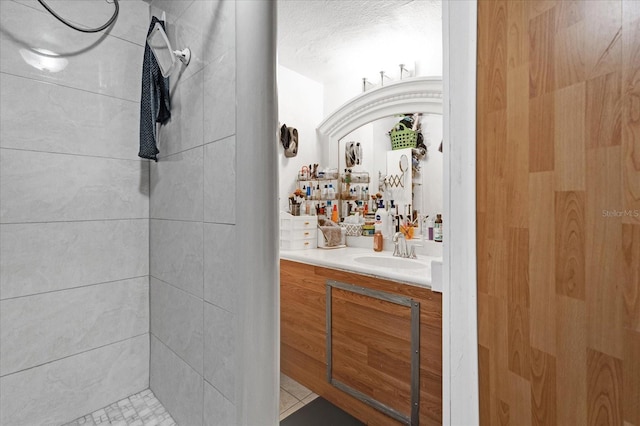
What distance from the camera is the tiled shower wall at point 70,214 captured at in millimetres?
1114

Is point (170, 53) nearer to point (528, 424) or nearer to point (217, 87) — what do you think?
point (217, 87)

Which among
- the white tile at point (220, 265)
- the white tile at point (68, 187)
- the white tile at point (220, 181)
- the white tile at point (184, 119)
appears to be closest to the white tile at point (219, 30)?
the white tile at point (184, 119)

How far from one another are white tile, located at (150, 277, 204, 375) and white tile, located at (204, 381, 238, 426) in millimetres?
88

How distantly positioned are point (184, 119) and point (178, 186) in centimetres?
26

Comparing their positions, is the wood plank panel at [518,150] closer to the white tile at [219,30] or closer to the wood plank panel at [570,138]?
the wood plank panel at [570,138]

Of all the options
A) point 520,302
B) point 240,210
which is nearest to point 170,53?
point 240,210

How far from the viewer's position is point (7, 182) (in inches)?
43.4

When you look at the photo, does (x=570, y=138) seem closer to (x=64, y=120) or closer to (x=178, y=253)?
(x=178, y=253)

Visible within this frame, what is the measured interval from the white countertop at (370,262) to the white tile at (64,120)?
3.83 ft

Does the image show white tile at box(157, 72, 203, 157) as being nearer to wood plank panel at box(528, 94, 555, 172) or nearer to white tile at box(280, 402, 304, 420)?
wood plank panel at box(528, 94, 555, 172)

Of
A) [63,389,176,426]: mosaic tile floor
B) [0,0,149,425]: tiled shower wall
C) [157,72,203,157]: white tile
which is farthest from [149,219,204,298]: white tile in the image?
[63,389,176,426]: mosaic tile floor

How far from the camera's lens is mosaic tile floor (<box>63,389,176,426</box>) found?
1.20 meters

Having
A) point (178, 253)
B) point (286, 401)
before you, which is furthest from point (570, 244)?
point (286, 401)

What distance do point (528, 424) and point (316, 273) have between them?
136 centimetres
